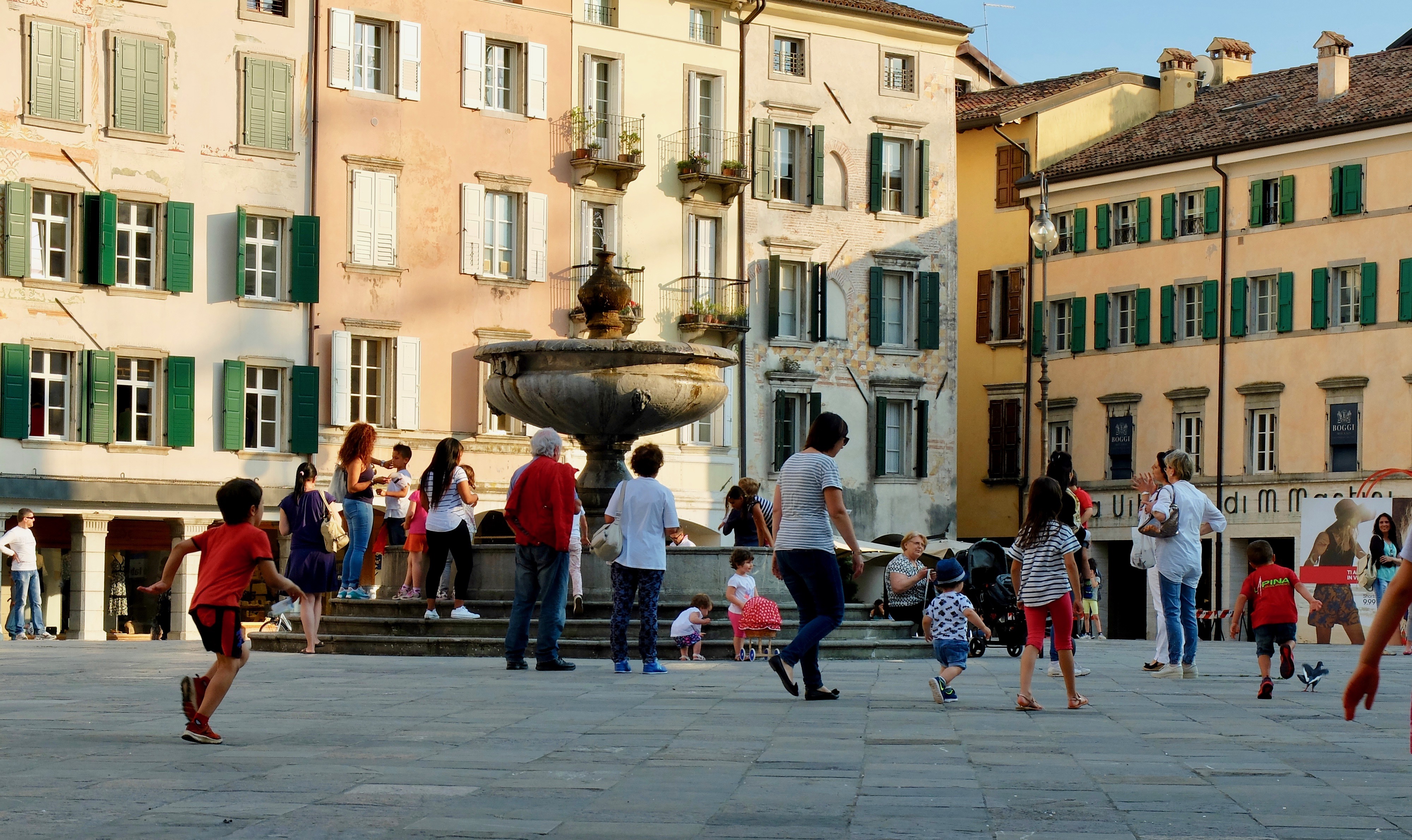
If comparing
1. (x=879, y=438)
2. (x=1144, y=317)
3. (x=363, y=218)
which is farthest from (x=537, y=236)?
(x=1144, y=317)

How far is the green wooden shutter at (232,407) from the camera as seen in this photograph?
1604 inches

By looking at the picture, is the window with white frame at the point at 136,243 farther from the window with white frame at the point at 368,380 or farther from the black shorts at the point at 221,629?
the black shorts at the point at 221,629

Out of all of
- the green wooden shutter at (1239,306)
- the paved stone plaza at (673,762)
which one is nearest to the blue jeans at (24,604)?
the paved stone plaza at (673,762)

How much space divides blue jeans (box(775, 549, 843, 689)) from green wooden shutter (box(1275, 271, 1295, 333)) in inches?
1568

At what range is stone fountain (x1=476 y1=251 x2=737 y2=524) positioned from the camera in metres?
21.1

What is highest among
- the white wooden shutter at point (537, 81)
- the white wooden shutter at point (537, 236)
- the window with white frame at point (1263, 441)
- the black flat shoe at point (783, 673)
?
the white wooden shutter at point (537, 81)

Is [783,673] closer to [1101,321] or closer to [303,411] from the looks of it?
[303,411]

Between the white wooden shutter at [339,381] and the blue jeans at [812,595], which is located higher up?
the white wooden shutter at [339,381]

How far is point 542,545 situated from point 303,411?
26605mm

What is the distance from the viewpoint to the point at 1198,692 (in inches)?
594

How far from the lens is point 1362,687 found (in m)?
5.59

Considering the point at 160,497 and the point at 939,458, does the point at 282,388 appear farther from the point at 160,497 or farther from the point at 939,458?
the point at 939,458

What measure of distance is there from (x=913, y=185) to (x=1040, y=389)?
7158 mm

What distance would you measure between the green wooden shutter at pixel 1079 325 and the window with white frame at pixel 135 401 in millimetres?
24234
